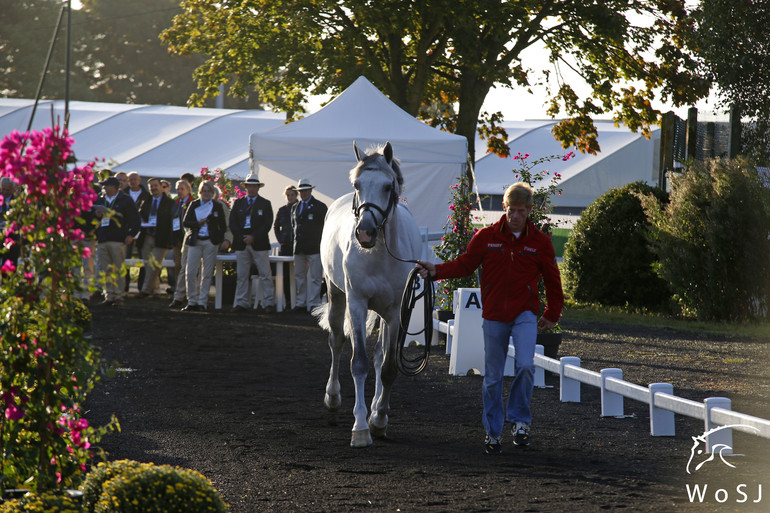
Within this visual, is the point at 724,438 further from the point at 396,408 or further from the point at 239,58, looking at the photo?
the point at 239,58

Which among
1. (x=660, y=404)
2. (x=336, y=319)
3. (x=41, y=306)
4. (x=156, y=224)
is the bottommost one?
(x=660, y=404)

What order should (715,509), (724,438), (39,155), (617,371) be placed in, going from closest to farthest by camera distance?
(39,155) < (715,509) < (724,438) < (617,371)

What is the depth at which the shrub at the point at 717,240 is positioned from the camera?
14062 millimetres

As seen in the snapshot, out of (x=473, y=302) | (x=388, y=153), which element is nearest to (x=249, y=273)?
(x=473, y=302)

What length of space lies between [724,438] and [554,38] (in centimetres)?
1765

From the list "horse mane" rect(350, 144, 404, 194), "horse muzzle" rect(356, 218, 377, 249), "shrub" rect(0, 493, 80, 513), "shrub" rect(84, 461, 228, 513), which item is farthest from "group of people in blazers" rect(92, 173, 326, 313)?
"shrub" rect(0, 493, 80, 513)

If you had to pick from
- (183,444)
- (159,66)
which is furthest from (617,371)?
(159,66)

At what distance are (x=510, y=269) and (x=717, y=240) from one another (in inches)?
339

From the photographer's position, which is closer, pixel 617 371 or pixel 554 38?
pixel 617 371

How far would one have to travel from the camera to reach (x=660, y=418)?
7141mm

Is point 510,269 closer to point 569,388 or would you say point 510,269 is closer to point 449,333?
point 569,388

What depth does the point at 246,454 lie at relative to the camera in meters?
6.53

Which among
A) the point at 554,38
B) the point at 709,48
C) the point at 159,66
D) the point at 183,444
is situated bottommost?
the point at 183,444

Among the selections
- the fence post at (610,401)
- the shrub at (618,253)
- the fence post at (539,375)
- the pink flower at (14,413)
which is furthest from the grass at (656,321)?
the pink flower at (14,413)
